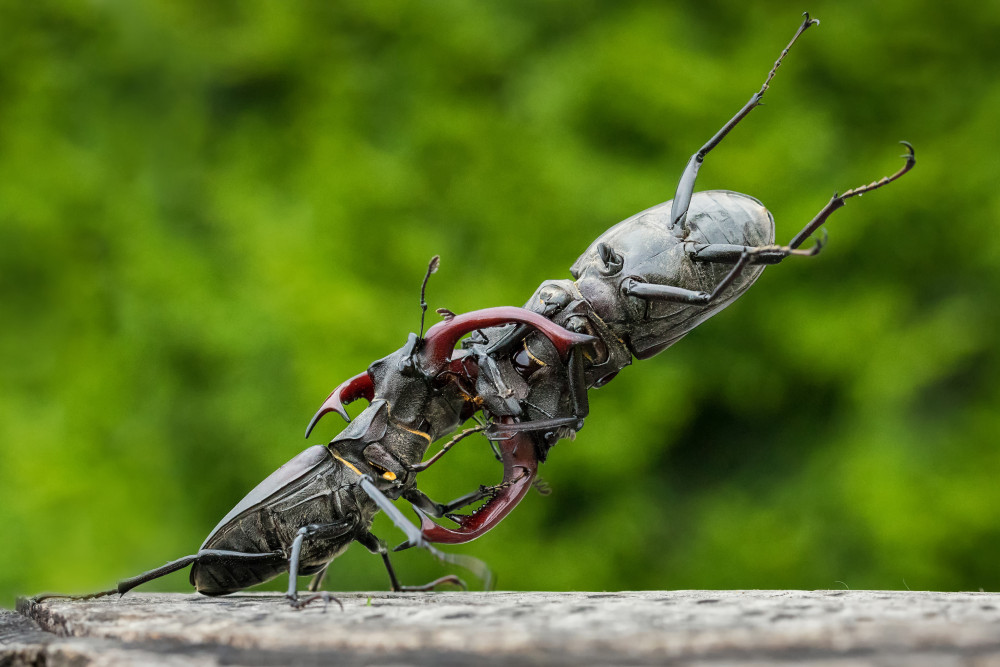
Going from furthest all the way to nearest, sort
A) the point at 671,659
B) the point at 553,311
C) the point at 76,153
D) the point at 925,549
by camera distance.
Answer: the point at 76,153 → the point at 925,549 → the point at 553,311 → the point at 671,659

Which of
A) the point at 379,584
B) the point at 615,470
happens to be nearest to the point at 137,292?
the point at 379,584

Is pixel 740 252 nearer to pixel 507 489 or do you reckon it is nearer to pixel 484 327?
pixel 484 327

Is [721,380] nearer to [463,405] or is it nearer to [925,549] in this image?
[925,549]

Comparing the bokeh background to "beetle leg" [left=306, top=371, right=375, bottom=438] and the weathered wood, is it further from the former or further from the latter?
the weathered wood

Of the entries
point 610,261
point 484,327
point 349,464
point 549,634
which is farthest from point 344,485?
point 549,634

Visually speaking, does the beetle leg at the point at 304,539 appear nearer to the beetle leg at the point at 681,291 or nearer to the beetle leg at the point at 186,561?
the beetle leg at the point at 186,561

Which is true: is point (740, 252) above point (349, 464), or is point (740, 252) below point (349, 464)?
above

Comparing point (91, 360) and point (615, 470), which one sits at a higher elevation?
point (91, 360)
